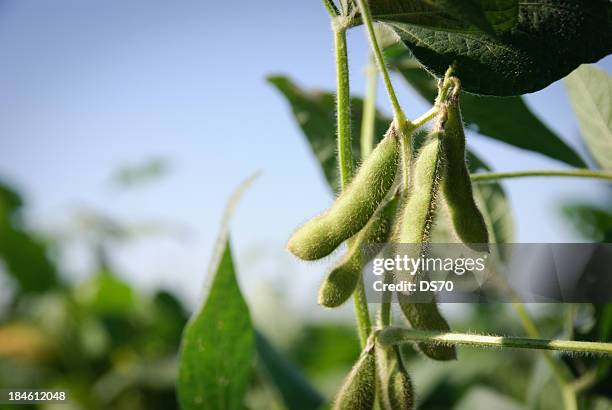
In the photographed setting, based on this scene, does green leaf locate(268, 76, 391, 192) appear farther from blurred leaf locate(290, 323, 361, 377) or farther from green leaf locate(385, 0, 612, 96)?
blurred leaf locate(290, 323, 361, 377)

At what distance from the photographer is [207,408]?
4.92 feet

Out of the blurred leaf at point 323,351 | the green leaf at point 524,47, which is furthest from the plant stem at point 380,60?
the blurred leaf at point 323,351

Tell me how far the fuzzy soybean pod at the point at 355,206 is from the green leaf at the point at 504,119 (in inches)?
20.5

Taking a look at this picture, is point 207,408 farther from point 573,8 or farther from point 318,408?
point 573,8

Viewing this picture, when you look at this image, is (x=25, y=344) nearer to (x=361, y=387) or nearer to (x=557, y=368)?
(x=557, y=368)

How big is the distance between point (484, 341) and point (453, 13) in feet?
1.59

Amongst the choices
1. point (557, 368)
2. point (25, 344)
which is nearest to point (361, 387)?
point (557, 368)

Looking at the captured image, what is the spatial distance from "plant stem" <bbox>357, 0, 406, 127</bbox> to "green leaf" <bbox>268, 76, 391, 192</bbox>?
852 millimetres

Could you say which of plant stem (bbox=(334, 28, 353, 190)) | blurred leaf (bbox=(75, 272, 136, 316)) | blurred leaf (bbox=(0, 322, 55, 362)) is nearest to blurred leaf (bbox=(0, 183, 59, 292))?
blurred leaf (bbox=(0, 322, 55, 362))

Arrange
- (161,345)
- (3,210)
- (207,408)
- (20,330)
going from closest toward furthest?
(207,408) → (161,345) → (20,330) → (3,210)

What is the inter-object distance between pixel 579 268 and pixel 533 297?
14cm

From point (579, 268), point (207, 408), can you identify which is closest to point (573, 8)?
point (579, 268)

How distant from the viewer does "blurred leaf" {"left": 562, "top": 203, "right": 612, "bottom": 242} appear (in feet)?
9.84
